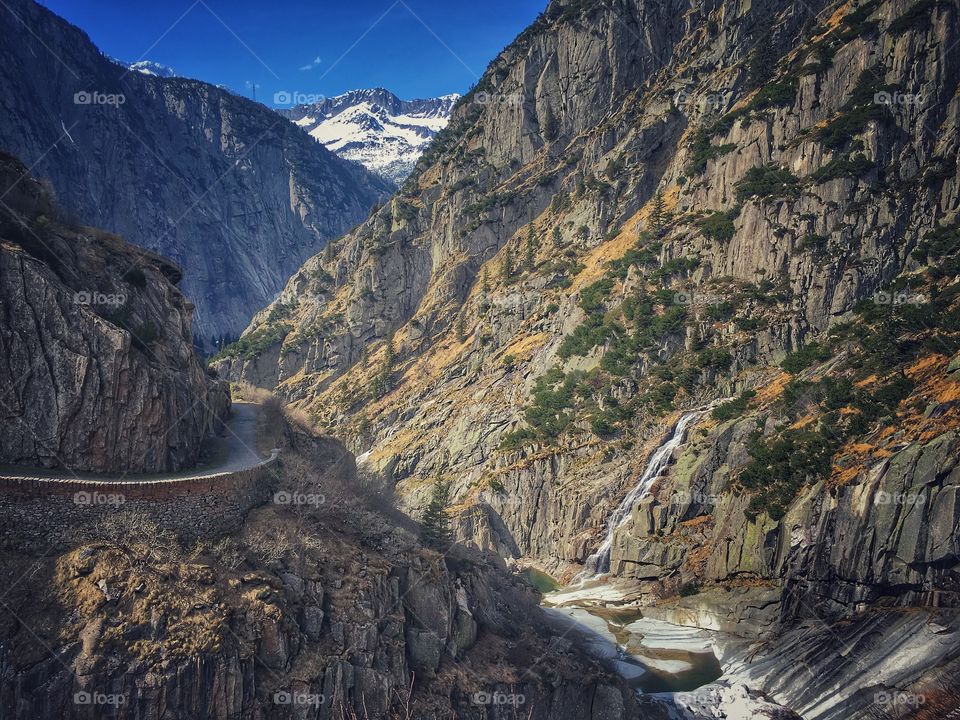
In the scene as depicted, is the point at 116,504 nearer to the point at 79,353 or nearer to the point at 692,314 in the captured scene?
the point at 79,353

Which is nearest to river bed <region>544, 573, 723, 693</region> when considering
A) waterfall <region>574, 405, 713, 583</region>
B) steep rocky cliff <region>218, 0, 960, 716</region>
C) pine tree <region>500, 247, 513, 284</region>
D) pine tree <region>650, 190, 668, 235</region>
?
steep rocky cliff <region>218, 0, 960, 716</region>

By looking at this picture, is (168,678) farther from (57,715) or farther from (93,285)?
(93,285)

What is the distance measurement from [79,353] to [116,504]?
6464mm

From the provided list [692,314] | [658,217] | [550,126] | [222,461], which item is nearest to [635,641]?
[222,461]

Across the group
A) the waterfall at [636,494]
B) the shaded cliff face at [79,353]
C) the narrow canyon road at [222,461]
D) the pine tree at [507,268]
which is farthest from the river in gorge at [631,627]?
the pine tree at [507,268]

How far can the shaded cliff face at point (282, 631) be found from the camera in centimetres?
2575

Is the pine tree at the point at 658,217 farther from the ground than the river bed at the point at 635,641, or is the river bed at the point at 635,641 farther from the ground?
the pine tree at the point at 658,217

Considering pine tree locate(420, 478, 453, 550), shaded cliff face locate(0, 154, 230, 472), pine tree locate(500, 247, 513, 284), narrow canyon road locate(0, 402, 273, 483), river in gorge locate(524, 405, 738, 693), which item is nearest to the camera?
narrow canyon road locate(0, 402, 273, 483)

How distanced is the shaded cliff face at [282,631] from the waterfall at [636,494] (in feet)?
69.3

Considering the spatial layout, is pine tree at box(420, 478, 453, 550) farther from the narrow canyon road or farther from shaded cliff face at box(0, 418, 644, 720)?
the narrow canyon road

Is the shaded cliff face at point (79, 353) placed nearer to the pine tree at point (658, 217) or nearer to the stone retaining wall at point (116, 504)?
the stone retaining wall at point (116, 504)

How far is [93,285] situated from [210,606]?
50.4 ft

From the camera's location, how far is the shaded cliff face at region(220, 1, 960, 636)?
49.3 metres

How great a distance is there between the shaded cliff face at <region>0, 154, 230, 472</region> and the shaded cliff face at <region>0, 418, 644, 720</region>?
4057mm
